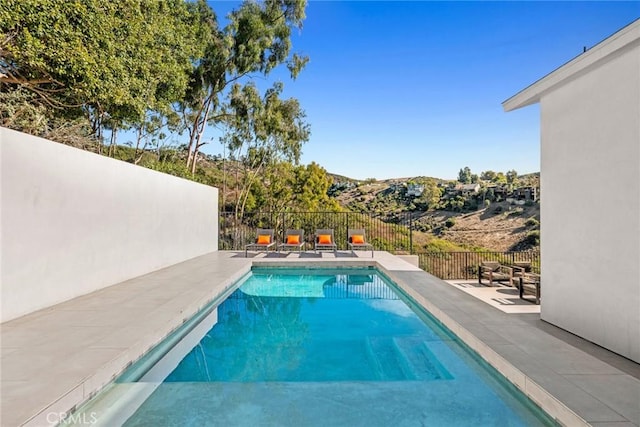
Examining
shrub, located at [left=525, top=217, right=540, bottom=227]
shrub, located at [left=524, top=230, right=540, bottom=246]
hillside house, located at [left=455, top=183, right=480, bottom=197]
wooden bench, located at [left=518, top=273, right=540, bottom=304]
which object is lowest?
wooden bench, located at [left=518, top=273, right=540, bottom=304]

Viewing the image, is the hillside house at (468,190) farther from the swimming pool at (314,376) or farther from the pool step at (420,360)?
the pool step at (420,360)

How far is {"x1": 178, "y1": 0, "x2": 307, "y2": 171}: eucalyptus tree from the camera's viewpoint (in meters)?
12.0

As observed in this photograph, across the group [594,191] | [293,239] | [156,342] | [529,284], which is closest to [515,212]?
[293,239]

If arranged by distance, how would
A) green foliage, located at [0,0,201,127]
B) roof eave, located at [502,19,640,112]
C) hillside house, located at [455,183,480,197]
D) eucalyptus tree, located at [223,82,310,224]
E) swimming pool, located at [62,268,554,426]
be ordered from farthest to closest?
hillside house, located at [455,183,480,197]
eucalyptus tree, located at [223,82,310,224]
green foliage, located at [0,0,201,127]
roof eave, located at [502,19,640,112]
swimming pool, located at [62,268,554,426]

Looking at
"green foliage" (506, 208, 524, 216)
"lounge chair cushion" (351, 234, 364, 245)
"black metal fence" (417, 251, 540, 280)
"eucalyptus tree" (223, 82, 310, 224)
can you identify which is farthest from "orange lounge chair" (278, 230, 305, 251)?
"green foliage" (506, 208, 524, 216)

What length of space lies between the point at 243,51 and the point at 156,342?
450 inches

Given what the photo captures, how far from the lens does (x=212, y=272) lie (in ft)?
23.4

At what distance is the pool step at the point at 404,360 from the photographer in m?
3.20

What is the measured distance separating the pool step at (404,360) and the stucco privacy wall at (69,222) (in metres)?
4.20

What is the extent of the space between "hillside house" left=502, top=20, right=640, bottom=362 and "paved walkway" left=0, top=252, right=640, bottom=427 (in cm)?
36

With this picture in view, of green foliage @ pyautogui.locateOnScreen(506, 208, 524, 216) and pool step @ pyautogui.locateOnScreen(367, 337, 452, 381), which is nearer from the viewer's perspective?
pool step @ pyautogui.locateOnScreen(367, 337, 452, 381)

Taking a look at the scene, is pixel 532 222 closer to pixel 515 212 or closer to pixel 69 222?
pixel 515 212

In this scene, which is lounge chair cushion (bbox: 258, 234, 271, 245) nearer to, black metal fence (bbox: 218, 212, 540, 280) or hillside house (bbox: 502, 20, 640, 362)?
black metal fence (bbox: 218, 212, 540, 280)

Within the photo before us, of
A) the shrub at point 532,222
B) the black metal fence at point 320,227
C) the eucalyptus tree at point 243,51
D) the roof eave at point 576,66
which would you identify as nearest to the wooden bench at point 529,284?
the roof eave at point 576,66
